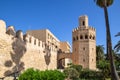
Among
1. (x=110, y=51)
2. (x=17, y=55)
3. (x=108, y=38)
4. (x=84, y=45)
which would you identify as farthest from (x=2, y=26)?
(x=84, y=45)

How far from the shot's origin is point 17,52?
20.7m

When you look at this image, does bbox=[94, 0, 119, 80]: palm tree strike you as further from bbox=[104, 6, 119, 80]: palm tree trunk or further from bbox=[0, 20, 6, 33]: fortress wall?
bbox=[0, 20, 6, 33]: fortress wall

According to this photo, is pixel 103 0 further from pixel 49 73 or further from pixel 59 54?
pixel 59 54

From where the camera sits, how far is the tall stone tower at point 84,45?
3369cm

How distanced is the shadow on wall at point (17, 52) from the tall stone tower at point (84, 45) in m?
13.9

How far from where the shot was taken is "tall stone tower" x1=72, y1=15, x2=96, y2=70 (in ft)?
111

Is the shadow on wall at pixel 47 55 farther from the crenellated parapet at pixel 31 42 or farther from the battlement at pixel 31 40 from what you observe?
the battlement at pixel 31 40

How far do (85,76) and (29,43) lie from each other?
921 centimetres

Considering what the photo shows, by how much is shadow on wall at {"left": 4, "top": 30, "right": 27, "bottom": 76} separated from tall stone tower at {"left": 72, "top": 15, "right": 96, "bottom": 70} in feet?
45.7

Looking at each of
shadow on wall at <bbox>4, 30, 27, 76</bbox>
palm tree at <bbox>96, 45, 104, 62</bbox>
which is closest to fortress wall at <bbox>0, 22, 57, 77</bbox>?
shadow on wall at <bbox>4, 30, 27, 76</bbox>

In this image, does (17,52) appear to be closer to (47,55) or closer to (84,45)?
(47,55)

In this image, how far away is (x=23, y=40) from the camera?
2188cm

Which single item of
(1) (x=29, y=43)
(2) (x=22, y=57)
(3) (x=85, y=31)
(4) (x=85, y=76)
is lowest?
(4) (x=85, y=76)

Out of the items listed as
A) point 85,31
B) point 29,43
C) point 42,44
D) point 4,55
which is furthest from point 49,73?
point 85,31
